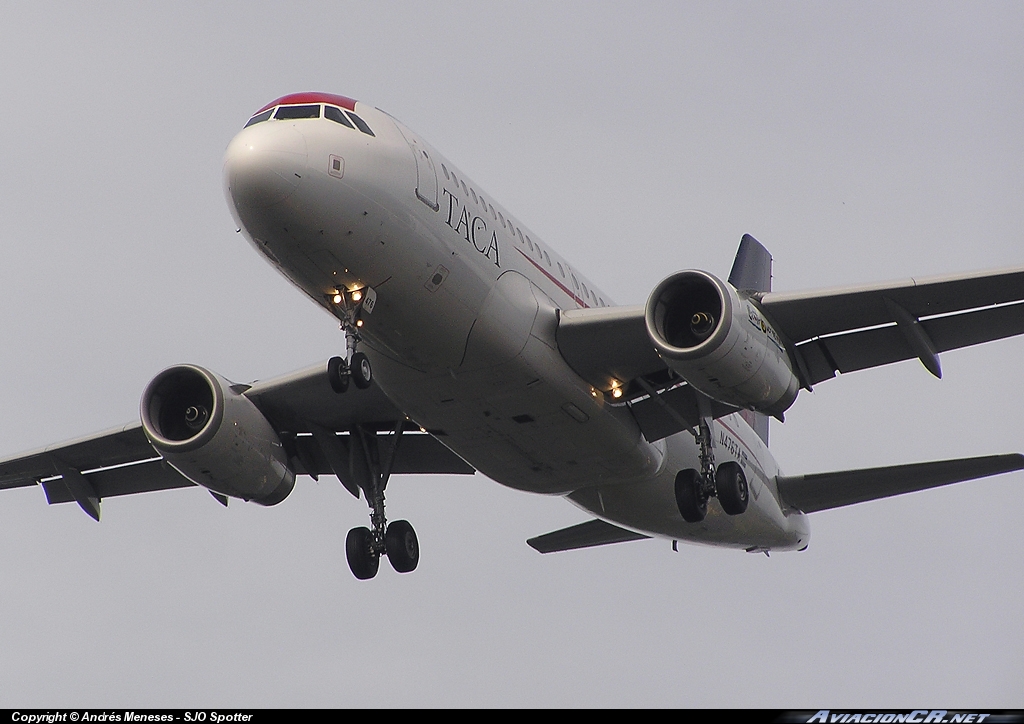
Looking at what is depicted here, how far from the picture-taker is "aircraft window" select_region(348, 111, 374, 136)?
74.0 ft

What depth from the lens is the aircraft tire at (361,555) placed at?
28562mm

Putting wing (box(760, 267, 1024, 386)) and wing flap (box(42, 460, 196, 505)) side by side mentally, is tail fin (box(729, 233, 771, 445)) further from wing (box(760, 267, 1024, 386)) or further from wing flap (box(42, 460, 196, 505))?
wing flap (box(42, 460, 196, 505))

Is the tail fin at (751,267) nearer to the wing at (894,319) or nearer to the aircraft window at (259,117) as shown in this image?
the wing at (894,319)

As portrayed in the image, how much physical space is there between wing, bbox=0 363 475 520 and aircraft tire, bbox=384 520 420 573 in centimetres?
125

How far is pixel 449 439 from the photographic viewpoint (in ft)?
84.2

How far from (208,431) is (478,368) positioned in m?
6.07

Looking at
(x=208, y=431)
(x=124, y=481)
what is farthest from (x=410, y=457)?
(x=124, y=481)

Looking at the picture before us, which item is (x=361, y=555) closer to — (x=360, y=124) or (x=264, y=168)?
(x=360, y=124)

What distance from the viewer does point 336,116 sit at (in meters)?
22.5

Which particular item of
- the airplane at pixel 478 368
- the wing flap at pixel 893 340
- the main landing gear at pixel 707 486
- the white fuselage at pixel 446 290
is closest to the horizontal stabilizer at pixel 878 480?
the airplane at pixel 478 368

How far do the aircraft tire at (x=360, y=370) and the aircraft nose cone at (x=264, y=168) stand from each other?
9.38 feet

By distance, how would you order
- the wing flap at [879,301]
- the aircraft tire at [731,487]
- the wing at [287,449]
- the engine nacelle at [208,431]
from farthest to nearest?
1. the wing at [287,449]
2. the engine nacelle at [208,431]
3. the aircraft tire at [731,487]
4. the wing flap at [879,301]
